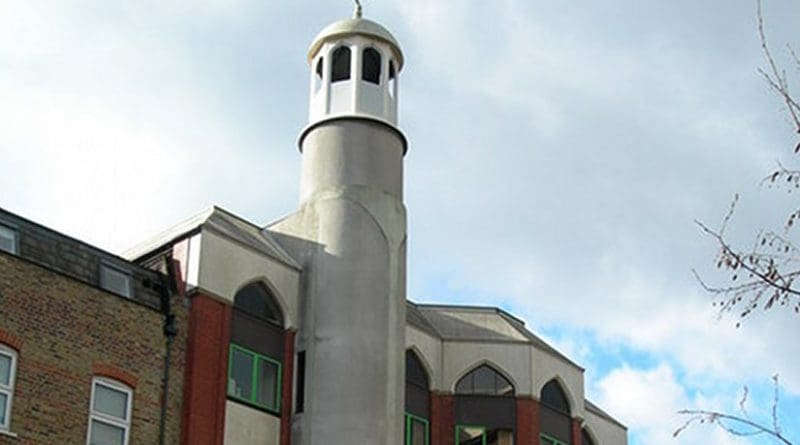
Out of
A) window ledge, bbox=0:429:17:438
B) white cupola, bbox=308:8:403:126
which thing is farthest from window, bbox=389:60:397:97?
window ledge, bbox=0:429:17:438

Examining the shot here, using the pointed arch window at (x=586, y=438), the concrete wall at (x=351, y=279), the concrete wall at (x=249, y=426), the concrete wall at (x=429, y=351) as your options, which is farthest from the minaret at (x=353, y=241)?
the pointed arch window at (x=586, y=438)

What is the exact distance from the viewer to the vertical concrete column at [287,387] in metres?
27.9

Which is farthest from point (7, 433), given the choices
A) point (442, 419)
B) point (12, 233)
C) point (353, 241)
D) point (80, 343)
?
point (442, 419)

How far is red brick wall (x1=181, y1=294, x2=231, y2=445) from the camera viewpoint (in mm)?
→ 25875

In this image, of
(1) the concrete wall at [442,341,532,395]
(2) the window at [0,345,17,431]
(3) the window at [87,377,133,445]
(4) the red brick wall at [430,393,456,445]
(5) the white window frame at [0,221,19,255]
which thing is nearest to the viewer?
(2) the window at [0,345,17,431]

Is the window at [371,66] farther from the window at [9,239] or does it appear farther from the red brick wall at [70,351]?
the window at [9,239]

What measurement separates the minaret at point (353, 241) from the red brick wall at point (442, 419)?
9.14 feet

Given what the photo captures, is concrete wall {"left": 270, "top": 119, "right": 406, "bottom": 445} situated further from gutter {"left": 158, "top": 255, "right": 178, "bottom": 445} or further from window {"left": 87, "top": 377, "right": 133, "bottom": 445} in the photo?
window {"left": 87, "top": 377, "right": 133, "bottom": 445}

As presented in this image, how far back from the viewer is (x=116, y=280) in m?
26.3

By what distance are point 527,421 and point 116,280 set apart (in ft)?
37.5

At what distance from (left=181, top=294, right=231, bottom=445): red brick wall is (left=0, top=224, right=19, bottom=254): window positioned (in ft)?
12.9

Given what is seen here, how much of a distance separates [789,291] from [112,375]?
18397 millimetres

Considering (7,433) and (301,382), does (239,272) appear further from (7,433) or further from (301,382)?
(7,433)

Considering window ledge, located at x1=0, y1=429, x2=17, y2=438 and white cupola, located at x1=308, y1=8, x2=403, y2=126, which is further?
white cupola, located at x1=308, y1=8, x2=403, y2=126
